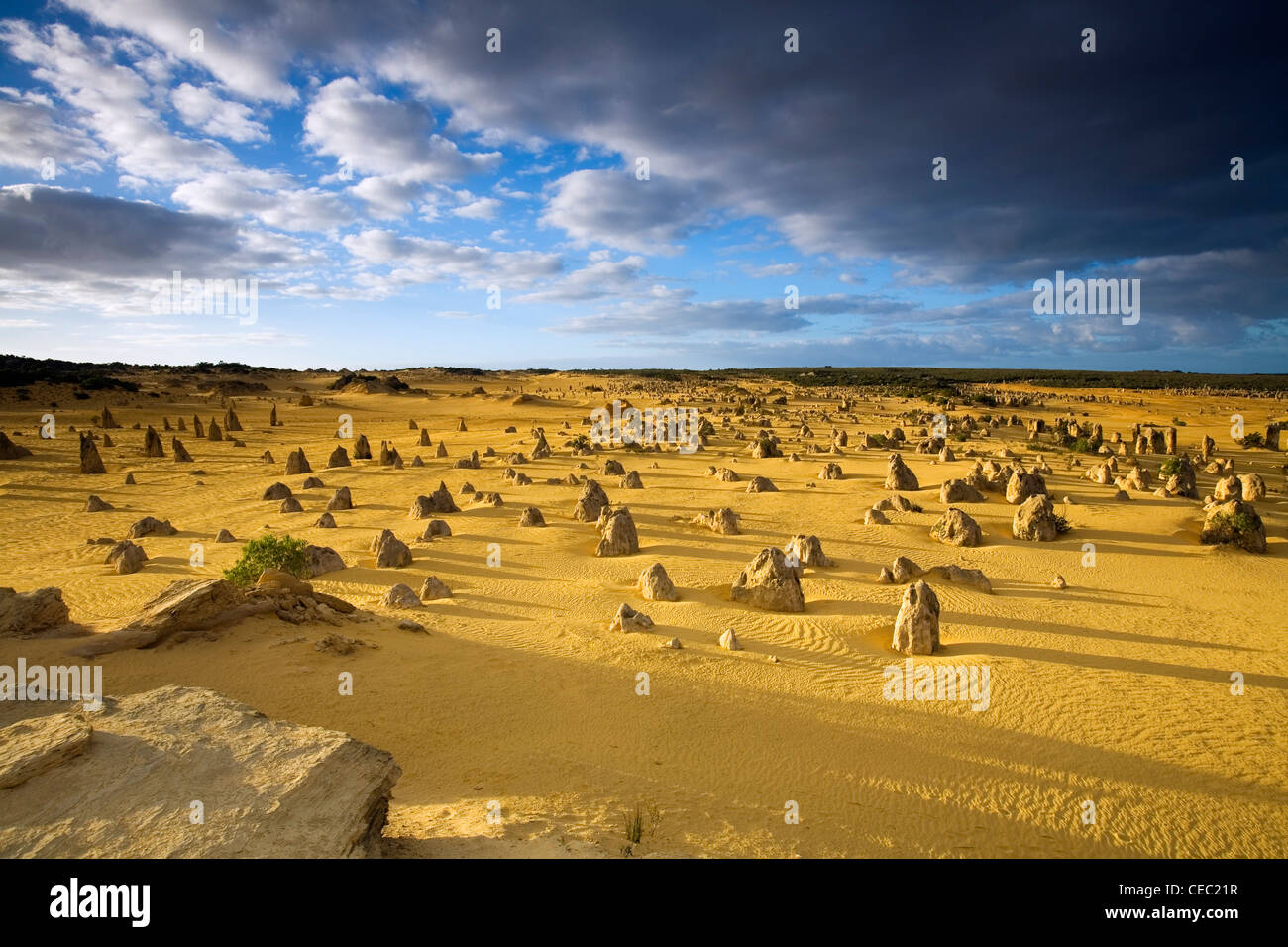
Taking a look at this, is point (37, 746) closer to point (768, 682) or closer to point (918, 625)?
point (768, 682)

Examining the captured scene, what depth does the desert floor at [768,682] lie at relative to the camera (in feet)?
22.0

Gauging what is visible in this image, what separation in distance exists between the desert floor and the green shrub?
891 millimetres

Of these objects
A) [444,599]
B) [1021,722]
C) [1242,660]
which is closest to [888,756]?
[1021,722]

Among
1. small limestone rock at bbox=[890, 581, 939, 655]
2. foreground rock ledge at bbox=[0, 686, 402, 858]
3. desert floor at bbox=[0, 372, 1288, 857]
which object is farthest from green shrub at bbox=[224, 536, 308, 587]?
small limestone rock at bbox=[890, 581, 939, 655]

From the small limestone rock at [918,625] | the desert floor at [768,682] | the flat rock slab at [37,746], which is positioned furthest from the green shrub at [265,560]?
the small limestone rock at [918,625]

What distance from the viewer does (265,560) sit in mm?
13398

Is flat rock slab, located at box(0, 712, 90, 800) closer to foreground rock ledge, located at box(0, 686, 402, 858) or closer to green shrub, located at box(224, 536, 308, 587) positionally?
foreground rock ledge, located at box(0, 686, 402, 858)

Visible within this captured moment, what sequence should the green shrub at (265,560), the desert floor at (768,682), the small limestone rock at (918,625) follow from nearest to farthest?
the desert floor at (768,682), the small limestone rock at (918,625), the green shrub at (265,560)

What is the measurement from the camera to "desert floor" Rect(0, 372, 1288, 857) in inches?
264

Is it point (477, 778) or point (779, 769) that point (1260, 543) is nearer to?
point (779, 769)

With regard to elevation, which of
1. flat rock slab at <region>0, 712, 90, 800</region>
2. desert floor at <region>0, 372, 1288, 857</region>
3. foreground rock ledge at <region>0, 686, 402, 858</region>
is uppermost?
flat rock slab at <region>0, 712, 90, 800</region>

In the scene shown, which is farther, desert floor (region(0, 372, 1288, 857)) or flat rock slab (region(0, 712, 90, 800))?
desert floor (region(0, 372, 1288, 857))

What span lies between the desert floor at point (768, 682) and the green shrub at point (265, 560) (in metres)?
0.89

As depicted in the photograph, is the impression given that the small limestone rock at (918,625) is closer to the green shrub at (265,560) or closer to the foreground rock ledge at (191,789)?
the foreground rock ledge at (191,789)
